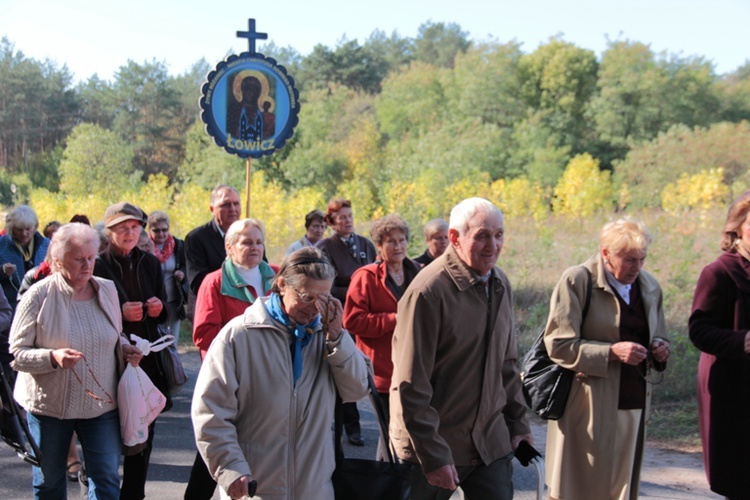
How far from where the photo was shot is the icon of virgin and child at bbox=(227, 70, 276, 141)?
945 cm

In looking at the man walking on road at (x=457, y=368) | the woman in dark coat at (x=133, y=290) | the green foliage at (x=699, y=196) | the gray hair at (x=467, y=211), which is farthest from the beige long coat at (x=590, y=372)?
the green foliage at (x=699, y=196)

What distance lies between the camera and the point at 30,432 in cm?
410

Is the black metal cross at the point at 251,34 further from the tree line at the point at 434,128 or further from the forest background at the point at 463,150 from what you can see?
the tree line at the point at 434,128

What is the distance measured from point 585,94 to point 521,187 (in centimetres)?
2534

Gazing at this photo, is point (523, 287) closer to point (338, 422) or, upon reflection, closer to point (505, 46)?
point (338, 422)

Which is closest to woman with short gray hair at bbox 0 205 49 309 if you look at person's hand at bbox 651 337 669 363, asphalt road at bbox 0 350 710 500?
asphalt road at bbox 0 350 710 500

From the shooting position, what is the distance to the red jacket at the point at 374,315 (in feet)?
17.5

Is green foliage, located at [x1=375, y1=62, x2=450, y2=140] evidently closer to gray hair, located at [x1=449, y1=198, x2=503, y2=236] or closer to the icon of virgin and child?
the icon of virgin and child

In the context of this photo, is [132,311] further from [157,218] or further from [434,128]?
[434,128]

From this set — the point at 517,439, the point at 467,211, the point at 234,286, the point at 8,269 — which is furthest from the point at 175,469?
the point at 467,211

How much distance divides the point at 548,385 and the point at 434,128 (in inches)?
1809

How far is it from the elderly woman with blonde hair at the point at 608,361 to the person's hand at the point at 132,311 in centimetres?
230

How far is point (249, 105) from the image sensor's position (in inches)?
374

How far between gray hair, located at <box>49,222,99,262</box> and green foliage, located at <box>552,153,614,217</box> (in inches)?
898
